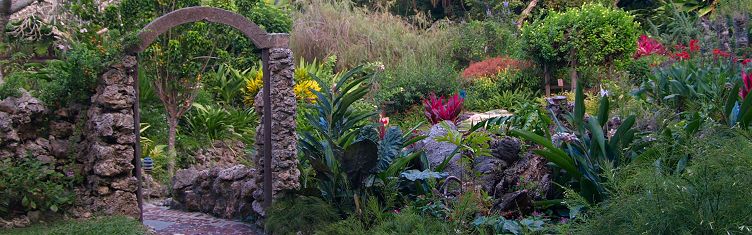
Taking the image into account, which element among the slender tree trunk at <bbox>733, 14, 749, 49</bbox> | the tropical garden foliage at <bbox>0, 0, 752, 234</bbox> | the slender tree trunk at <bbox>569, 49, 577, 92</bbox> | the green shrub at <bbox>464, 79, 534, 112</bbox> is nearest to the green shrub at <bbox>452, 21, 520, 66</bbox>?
the tropical garden foliage at <bbox>0, 0, 752, 234</bbox>

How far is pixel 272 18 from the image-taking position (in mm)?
14867

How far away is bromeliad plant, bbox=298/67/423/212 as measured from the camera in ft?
22.5

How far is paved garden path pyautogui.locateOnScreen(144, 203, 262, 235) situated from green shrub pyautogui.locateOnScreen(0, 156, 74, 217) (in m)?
0.90

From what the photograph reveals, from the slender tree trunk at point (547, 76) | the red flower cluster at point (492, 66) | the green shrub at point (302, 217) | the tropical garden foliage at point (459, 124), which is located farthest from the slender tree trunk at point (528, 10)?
the green shrub at point (302, 217)

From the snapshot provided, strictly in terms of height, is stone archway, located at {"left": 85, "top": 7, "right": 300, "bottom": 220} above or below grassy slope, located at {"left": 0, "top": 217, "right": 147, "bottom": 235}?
above

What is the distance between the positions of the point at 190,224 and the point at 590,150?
3938mm

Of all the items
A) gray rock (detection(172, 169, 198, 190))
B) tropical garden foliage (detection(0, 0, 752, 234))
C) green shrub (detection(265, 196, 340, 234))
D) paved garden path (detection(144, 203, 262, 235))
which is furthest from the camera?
gray rock (detection(172, 169, 198, 190))

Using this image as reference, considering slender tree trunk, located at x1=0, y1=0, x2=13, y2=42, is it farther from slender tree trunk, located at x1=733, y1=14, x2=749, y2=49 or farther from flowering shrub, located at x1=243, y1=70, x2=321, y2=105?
slender tree trunk, located at x1=733, y1=14, x2=749, y2=49

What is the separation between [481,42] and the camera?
16703 mm

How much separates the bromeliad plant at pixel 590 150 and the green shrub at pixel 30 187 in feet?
12.7

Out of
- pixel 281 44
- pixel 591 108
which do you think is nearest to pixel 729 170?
pixel 281 44

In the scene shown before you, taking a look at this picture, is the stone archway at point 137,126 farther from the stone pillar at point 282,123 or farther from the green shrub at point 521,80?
the green shrub at point 521,80

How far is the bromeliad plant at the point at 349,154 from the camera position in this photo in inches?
270

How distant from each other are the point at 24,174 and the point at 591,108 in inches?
293
